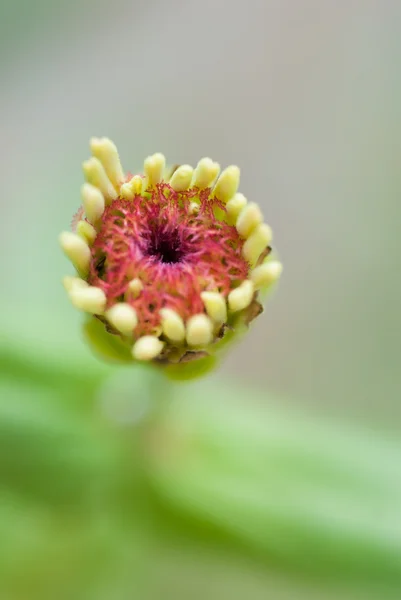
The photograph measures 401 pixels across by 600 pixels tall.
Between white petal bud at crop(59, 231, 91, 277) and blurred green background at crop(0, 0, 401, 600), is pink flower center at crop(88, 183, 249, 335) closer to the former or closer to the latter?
white petal bud at crop(59, 231, 91, 277)

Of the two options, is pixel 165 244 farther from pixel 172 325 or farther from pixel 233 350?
pixel 233 350

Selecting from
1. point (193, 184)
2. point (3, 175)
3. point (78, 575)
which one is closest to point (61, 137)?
point (3, 175)

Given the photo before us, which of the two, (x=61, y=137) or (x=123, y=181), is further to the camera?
(x=61, y=137)

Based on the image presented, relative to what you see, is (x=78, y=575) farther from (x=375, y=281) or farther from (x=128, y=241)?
(x=375, y=281)

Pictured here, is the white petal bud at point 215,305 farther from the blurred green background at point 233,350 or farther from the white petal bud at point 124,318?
the blurred green background at point 233,350

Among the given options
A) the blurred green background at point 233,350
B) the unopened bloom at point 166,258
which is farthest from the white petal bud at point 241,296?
the blurred green background at point 233,350

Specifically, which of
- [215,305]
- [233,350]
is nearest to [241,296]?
[215,305]
